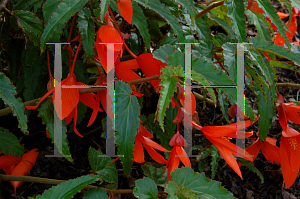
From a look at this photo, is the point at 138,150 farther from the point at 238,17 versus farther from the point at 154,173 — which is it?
the point at 238,17

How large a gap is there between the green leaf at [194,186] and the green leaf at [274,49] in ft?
1.22

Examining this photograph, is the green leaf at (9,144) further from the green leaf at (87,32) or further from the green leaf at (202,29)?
the green leaf at (202,29)

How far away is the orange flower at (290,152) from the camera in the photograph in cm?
78

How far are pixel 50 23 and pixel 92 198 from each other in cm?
43

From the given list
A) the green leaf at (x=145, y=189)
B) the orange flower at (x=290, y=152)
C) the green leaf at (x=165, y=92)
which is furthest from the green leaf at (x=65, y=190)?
the orange flower at (x=290, y=152)

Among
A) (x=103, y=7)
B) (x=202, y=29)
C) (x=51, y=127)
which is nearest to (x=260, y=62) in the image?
(x=202, y=29)

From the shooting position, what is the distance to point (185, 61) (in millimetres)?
548

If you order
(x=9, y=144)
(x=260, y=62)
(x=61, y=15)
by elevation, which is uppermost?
(x=61, y=15)

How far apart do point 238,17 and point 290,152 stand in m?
0.42

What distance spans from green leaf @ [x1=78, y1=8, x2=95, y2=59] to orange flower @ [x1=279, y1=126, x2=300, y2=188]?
1.96ft

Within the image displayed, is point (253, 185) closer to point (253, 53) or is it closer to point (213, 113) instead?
point (213, 113)

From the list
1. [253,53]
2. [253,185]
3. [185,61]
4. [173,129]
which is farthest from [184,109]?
[253,185]

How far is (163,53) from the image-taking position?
0.56 m

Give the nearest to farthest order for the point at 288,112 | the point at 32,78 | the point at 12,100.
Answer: the point at 12,100
the point at 288,112
the point at 32,78
